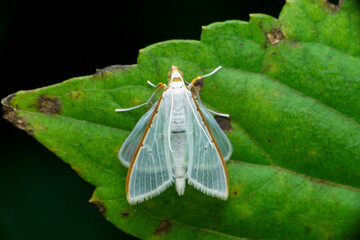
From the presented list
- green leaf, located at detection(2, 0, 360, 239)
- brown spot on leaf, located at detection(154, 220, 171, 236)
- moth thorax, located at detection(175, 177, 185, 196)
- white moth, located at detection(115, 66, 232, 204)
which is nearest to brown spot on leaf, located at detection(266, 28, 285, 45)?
green leaf, located at detection(2, 0, 360, 239)

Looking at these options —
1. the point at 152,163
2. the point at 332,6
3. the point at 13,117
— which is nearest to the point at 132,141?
the point at 152,163

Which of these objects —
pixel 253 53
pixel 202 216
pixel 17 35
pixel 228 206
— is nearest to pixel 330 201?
pixel 228 206

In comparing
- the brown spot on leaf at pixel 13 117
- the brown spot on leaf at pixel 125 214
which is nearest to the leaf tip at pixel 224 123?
the brown spot on leaf at pixel 125 214

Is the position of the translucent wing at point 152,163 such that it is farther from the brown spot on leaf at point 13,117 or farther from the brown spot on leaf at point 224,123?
the brown spot on leaf at point 13,117

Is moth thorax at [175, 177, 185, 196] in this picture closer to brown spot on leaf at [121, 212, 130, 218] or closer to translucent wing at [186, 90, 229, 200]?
translucent wing at [186, 90, 229, 200]

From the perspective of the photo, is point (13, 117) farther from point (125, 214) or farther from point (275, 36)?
point (275, 36)

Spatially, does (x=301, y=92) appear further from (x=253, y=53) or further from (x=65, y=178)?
(x=65, y=178)
